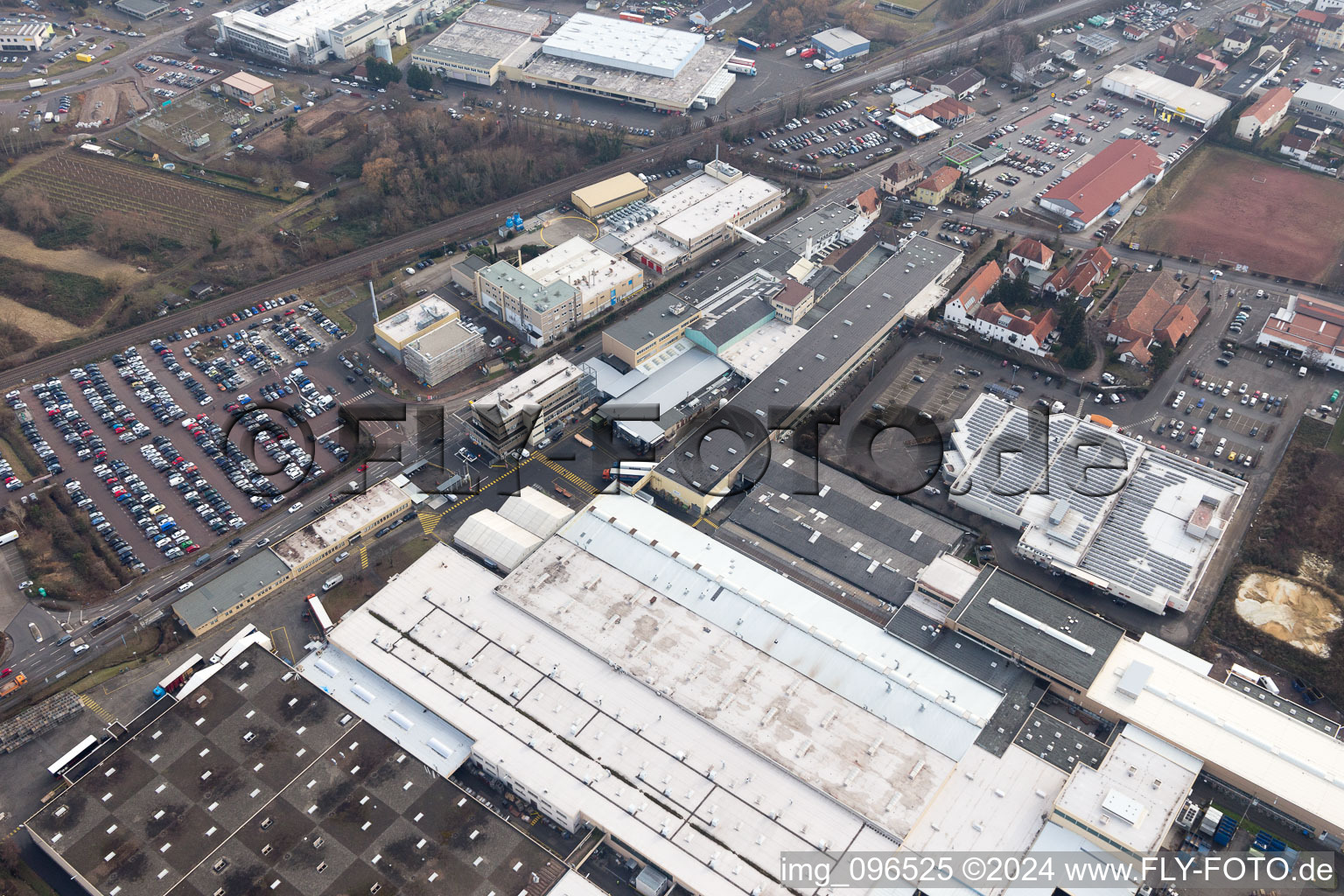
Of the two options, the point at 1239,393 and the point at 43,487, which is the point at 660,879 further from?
the point at 1239,393

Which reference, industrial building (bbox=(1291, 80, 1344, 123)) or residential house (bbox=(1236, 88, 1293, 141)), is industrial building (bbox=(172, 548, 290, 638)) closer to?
residential house (bbox=(1236, 88, 1293, 141))

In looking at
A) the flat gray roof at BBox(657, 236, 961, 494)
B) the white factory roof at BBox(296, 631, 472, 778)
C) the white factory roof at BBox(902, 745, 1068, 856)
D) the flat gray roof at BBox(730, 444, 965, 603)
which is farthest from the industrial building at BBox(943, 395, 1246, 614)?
the white factory roof at BBox(296, 631, 472, 778)

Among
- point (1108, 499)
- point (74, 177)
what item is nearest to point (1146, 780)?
point (1108, 499)

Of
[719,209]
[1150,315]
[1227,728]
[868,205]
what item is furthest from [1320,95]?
[1227,728]

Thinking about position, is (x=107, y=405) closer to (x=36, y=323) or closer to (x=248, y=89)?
(x=36, y=323)

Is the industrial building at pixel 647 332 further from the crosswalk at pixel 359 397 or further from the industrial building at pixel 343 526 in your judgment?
the industrial building at pixel 343 526

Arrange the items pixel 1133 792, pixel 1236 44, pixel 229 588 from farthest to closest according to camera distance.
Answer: pixel 1236 44
pixel 229 588
pixel 1133 792

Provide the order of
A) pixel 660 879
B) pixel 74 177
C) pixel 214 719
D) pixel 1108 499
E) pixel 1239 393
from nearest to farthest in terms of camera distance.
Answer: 1. pixel 660 879
2. pixel 214 719
3. pixel 1108 499
4. pixel 1239 393
5. pixel 74 177
